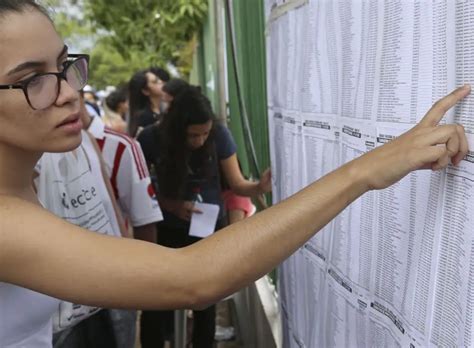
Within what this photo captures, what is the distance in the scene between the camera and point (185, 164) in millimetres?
3096

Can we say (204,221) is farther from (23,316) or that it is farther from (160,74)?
(160,74)

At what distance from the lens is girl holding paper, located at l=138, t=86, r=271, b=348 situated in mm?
3096

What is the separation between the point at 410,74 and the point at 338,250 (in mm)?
497

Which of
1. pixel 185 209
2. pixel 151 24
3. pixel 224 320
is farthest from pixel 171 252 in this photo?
pixel 151 24

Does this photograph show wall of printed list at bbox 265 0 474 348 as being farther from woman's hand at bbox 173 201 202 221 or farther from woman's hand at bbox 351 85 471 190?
woman's hand at bbox 173 201 202 221

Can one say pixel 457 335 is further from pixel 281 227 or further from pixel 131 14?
pixel 131 14

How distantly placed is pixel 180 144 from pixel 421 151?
2293mm

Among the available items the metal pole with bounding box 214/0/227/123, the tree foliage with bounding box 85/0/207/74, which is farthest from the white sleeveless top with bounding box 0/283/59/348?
the tree foliage with bounding box 85/0/207/74

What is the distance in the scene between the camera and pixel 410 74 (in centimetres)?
96

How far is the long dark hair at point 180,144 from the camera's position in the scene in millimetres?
3090

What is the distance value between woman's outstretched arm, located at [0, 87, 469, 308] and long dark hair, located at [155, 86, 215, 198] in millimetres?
2088

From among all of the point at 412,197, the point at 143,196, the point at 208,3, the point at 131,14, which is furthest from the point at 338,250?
the point at 131,14

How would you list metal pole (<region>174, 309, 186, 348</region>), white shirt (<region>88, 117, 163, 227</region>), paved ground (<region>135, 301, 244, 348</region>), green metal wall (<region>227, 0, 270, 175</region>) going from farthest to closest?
paved ground (<region>135, 301, 244, 348</region>)
metal pole (<region>174, 309, 186, 348</region>)
green metal wall (<region>227, 0, 270, 175</region>)
white shirt (<region>88, 117, 163, 227</region>)

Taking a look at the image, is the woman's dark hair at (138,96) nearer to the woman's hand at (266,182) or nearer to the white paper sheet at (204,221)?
the white paper sheet at (204,221)
